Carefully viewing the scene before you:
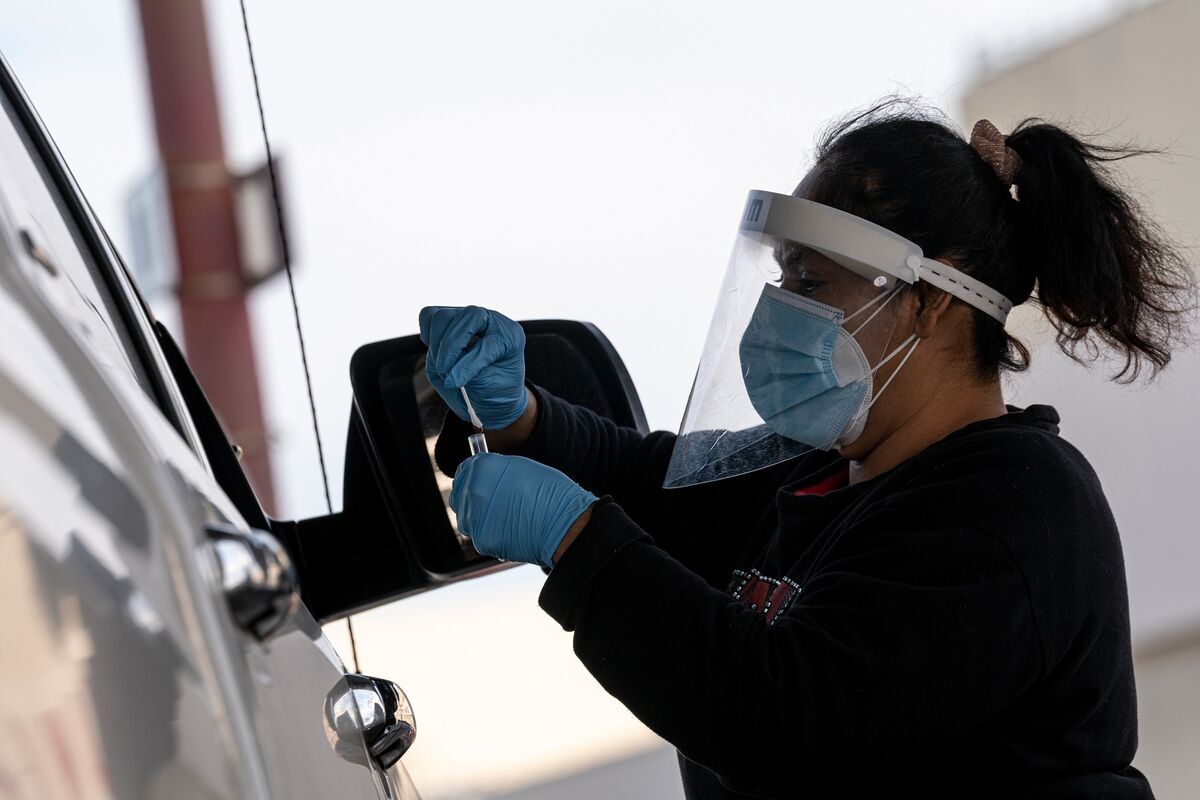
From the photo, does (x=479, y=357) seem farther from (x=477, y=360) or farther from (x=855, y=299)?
(x=855, y=299)

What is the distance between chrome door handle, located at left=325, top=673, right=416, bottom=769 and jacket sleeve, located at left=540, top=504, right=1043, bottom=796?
0.32 meters

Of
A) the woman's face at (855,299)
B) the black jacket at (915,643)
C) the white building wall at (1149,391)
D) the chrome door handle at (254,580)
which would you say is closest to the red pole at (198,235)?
the white building wall at (1149,391)

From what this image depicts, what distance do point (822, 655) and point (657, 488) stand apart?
54 cm

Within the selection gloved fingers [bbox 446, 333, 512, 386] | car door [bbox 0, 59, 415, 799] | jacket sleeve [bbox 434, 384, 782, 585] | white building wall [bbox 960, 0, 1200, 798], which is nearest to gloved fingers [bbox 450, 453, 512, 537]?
gloved fingers [bbox 446, 333, 512, 386]

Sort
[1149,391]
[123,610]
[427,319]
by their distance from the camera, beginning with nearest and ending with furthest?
[123,610] < [427,319] < [1149,391]

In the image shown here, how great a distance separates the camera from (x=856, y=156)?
4.48ft

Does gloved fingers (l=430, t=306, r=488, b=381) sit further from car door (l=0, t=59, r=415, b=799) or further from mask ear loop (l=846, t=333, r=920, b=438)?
car door (l=0, t=59, r=415, b=799)

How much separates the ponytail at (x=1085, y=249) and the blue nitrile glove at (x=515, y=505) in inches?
22.6

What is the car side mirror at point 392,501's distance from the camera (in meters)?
1.18

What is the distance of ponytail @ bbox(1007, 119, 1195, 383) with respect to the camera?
4.44 ft

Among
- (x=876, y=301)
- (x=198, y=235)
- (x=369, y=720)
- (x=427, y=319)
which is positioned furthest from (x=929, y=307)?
(x=198, y=235)

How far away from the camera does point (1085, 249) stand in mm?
1349

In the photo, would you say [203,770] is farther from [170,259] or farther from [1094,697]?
[170,259]

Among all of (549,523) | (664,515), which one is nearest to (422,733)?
(664,515)
